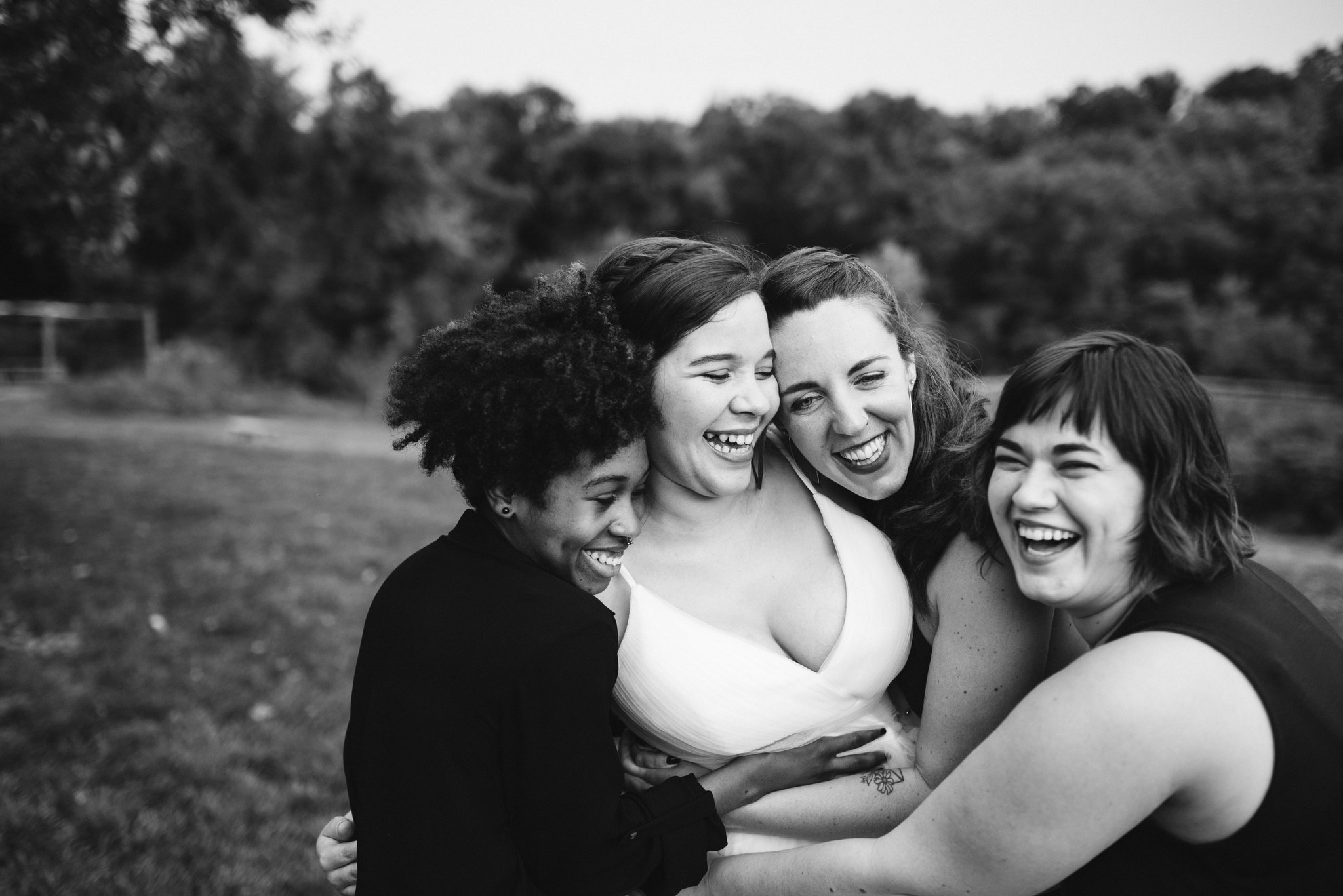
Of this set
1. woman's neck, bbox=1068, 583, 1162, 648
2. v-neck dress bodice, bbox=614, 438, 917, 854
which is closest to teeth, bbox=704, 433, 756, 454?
v-neck dress bodice, bbox=614, 438, 917, 854

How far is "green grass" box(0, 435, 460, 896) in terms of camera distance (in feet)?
14.3

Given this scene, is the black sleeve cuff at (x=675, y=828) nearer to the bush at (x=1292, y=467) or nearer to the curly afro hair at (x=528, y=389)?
the curly afro hair at (x=528, y=389)

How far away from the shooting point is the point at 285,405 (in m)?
19.2

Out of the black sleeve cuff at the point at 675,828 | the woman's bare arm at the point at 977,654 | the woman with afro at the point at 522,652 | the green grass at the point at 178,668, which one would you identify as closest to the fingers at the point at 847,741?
the woman with afro at the point at 522,652

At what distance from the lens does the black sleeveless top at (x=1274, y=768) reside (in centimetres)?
163

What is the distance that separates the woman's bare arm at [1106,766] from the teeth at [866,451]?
102cm

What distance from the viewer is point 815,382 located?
2.65 metres

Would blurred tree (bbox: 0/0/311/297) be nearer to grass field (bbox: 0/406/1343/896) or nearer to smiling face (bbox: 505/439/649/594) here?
grass field (bbox: 0/406/1343/896)

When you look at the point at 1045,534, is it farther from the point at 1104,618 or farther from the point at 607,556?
the point at 607,556

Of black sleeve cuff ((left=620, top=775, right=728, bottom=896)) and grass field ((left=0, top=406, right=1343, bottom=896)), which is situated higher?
black sleeve cuff ((left=620, top=775, right=728, bottom=896))

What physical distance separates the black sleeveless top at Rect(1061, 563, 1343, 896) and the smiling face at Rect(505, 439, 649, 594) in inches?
43.1

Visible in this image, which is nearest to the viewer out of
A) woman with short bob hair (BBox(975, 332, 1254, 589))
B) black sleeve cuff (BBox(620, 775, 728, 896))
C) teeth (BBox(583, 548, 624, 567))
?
woman with short bob hair (BBox(975, 332, 1254, 589))

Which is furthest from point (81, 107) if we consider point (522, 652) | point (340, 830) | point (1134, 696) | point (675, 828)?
point (1134, 696)

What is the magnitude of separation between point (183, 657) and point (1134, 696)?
625 centimetres
